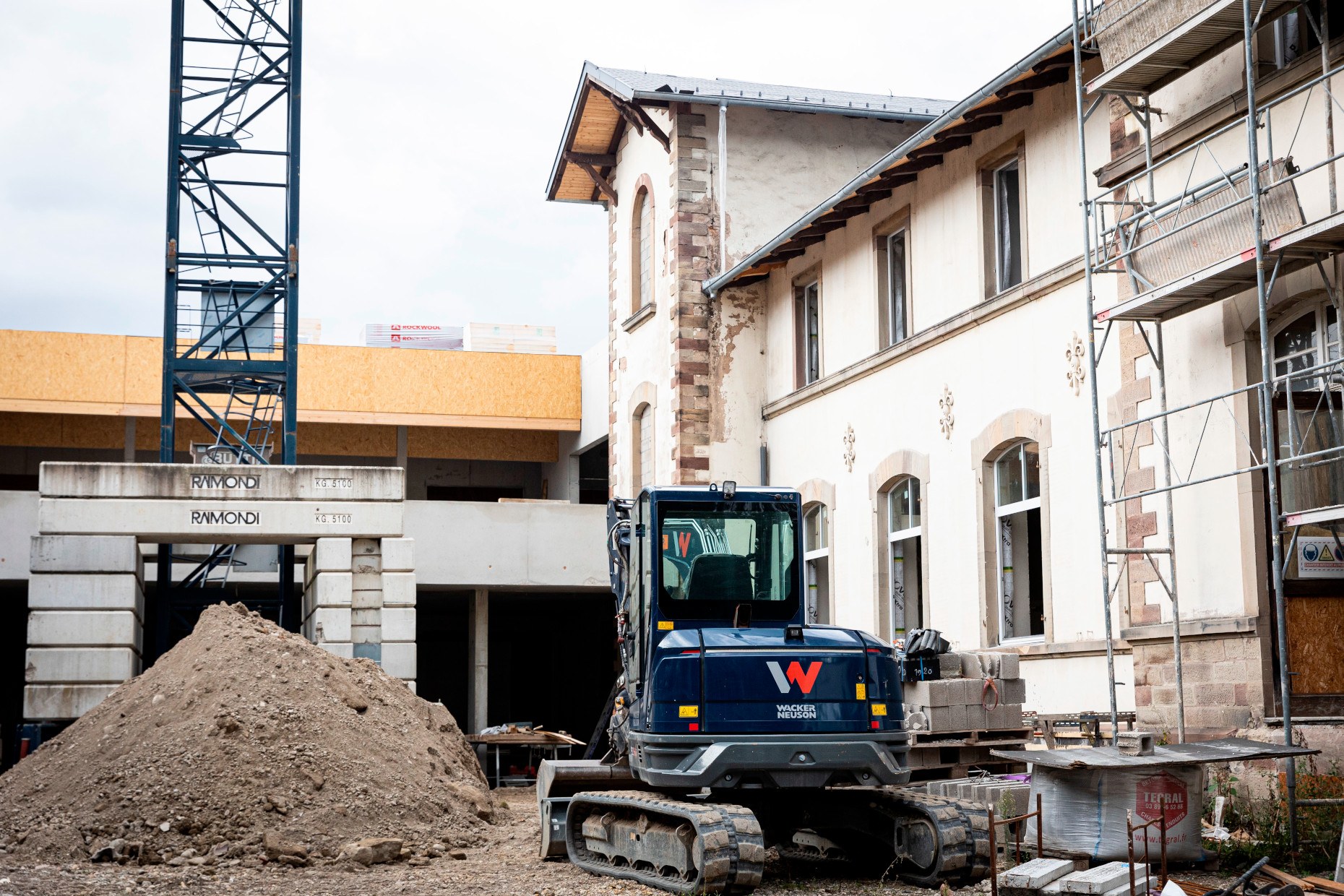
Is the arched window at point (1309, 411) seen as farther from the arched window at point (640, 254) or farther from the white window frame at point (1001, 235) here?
the arched window at point (640, 254)

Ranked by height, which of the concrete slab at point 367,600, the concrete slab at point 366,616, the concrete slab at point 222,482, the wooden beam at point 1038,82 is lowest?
the concrete slab at point 366,616

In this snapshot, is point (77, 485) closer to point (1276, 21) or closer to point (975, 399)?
point (975, 399)

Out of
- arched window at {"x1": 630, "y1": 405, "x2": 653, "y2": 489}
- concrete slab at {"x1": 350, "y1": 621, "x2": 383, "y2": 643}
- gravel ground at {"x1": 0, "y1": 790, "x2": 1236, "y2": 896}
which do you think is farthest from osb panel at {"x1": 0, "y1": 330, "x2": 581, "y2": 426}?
gravel ground at {"x1": 0, "y1": 790, "x2": 1236, "y2": 896}

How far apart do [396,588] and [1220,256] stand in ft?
39.8

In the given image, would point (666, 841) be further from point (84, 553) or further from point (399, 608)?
point (84, 553)

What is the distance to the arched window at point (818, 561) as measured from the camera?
2391 cm

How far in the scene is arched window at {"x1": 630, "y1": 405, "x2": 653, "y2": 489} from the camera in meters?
29.2

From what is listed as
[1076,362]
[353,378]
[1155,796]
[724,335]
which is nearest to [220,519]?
[724,335]

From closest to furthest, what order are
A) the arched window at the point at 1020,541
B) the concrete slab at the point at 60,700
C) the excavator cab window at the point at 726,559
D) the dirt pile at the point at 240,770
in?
the excavator cab window at the point at 726,559
the dirt pile at the point at 240,770
the arched window at the point at 1020,541
the concrete slab at the point at 60,700

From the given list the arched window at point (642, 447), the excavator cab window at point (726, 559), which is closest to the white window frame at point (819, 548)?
the arched window at point (642, 447)

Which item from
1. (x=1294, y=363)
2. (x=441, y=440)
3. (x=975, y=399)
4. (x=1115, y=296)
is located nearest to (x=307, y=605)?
(x=975, y=399)

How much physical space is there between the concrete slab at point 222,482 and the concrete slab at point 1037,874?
1282 cm

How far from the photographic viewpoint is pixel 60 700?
20.4 m

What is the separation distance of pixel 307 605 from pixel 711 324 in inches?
334
